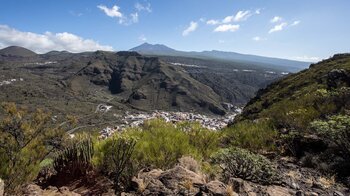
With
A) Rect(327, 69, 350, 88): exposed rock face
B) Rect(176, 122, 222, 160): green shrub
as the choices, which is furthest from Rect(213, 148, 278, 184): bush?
Rect(327, 69, 350, 88): exposed rock face

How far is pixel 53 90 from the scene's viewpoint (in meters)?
156

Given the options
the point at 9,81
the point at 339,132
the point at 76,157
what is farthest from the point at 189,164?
the point at 9,81

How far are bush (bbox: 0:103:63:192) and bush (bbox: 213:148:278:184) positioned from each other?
13.1 ft

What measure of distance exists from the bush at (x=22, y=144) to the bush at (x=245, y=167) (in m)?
4.01

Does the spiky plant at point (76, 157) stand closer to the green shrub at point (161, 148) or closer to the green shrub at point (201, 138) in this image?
the green shrub at point (161, 148)

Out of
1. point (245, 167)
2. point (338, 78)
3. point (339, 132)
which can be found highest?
point (338, 78)

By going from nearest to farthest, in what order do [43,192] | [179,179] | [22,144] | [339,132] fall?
[179,179], [43,192], [22,144], [339,132]

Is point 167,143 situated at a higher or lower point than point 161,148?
higher

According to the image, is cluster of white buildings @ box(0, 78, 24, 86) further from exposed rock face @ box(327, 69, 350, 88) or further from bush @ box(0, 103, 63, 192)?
bush @ box(0, 103, 63, 192)

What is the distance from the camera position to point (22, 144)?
7.67 metres

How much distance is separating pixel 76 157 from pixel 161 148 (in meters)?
1.99

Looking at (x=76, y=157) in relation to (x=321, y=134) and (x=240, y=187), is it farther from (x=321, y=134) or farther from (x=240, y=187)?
(x=321, y=134)

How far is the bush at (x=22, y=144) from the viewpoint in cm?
671

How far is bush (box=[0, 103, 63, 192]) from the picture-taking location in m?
6.71
